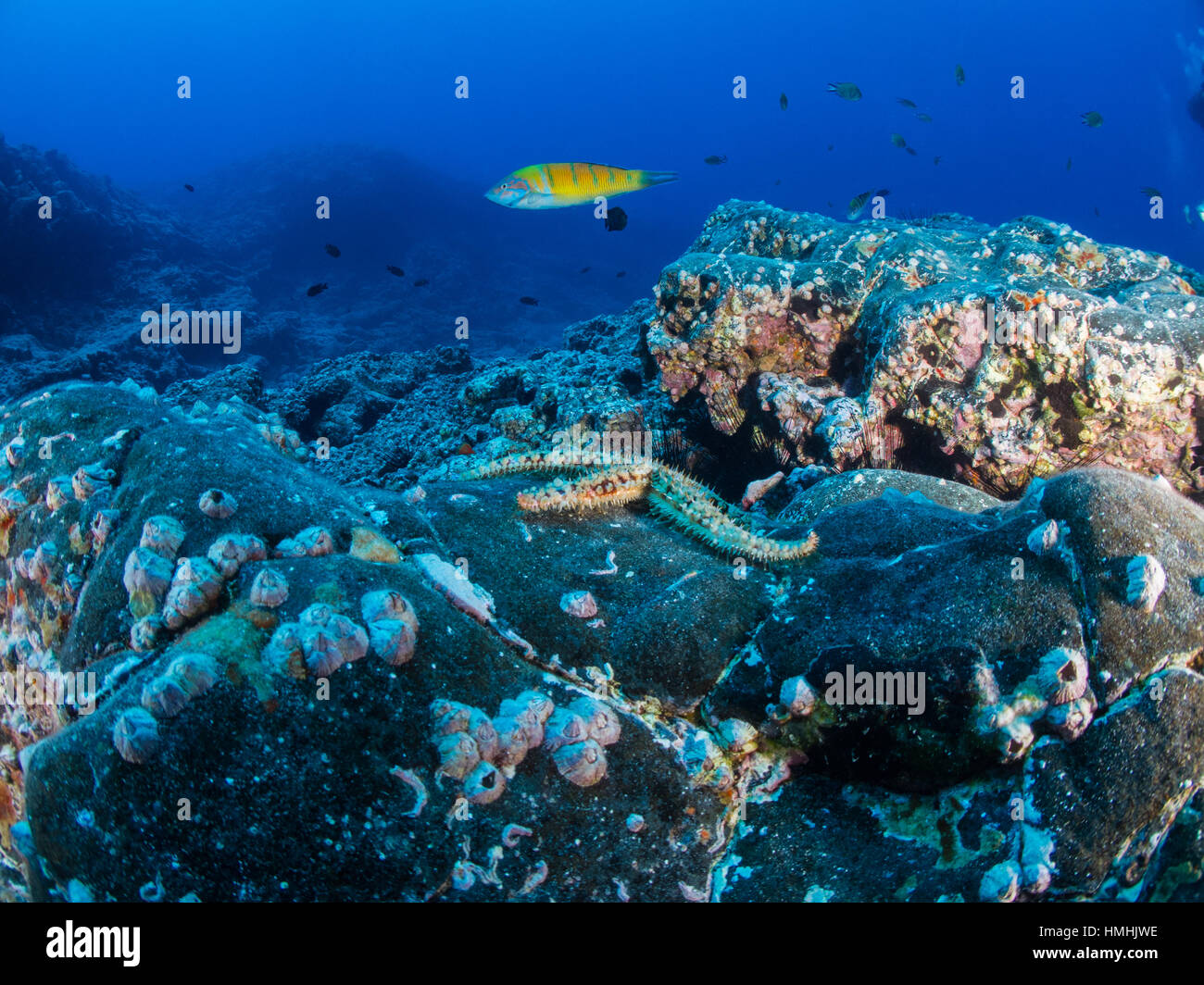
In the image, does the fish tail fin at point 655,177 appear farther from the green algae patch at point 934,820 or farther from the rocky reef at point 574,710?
the green algae patch at point 934,820

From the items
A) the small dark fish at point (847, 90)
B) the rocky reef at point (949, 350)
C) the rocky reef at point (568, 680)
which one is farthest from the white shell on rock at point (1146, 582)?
the small dark fish at point (847, 90)

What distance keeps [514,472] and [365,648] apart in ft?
6.26

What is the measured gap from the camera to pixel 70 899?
202 centimetres

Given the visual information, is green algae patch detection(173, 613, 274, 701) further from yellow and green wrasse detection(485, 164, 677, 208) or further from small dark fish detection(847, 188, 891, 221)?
small dark fish detection(847, 188, 891, 221)

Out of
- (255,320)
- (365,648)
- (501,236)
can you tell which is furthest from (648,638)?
(501,236)

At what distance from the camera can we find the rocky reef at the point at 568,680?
6.72ft

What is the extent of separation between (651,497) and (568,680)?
4.59ft

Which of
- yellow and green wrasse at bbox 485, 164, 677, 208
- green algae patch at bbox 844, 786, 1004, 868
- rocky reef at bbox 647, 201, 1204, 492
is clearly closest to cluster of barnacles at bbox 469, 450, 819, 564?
green algae patch at bbox 844, 786, 1004, 868

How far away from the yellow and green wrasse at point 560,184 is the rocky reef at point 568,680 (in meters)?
Result: 1.71

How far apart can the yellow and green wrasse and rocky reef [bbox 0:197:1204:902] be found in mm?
1709

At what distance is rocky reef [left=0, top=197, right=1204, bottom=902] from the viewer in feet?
6.72

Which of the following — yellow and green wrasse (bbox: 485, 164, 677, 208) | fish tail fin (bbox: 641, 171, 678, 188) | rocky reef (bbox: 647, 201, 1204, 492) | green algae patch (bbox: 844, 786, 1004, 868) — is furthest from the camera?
rocky reef (bbox: 647, 201, 1204, 492)

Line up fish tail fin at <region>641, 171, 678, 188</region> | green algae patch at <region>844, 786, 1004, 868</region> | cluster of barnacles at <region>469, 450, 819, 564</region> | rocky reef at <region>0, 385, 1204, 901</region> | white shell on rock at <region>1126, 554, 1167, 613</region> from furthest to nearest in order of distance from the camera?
1. fish tail fin at <region>641, 171, 678, 188</region>
2. cluster of barnacles at <region>469, 450, 819, 564</region>
3. white shell on rock at <region>1126, 554, 1167, 613</region>
4. green algae patch at <region>844, 786, 1004, 868</region>
5. rocky reef at <region>0, 385, 1204, 901</region>
